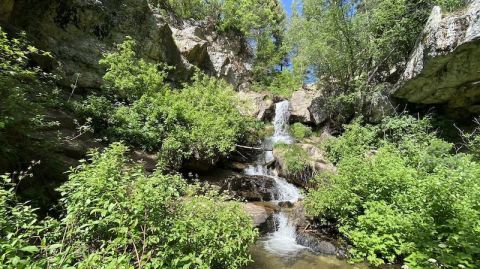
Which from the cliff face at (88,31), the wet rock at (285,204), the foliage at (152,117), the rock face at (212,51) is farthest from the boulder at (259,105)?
the wet rock at (285,204)

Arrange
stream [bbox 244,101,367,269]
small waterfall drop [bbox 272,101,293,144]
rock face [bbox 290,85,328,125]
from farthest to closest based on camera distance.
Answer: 1. small waterfall drop [bbox 272,101,293,144]
2. rock face [bbox 290,85,328,125]
3. stream [bbox 244,101,367,269]

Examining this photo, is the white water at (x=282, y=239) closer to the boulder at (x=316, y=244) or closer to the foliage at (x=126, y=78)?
the boulder at (x=316, y=244)

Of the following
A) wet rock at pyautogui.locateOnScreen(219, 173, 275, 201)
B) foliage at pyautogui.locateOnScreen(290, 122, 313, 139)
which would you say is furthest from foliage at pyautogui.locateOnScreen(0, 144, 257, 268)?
foliage at pyautogui.locateOnScreen(290, 122, 313, 139)

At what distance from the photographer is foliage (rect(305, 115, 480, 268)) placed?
213 inches

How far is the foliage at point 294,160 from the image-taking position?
13.0m

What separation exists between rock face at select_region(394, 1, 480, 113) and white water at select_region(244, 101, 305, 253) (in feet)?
22.5

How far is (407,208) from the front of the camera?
6.73m

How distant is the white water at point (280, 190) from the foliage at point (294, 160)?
0.70 meters

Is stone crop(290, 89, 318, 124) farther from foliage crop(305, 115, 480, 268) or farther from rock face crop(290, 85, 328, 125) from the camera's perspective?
foliage crop(305, 115, 480, 268)

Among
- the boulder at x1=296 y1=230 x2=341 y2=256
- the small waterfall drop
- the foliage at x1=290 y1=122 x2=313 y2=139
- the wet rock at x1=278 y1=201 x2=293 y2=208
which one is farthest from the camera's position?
the small waterfall drop

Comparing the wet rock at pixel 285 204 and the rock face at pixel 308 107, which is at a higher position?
the rock face at pixel 308 107

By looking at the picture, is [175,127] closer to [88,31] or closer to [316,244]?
[88,31]

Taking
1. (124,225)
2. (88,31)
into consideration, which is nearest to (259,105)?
(88,31)

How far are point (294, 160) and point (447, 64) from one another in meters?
6.92
